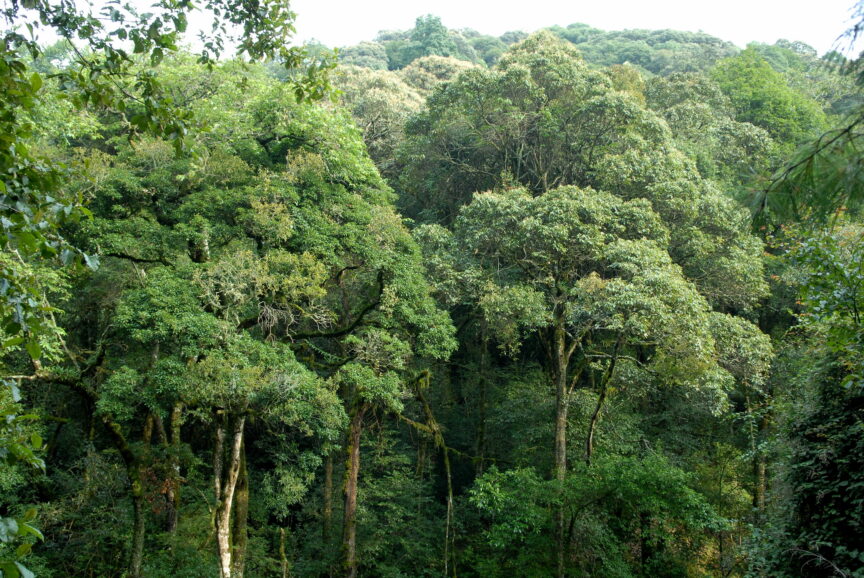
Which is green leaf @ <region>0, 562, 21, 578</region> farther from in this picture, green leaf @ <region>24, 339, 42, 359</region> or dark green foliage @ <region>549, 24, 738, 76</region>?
dark green foliage @ <region>549, 24, 738, 76</region>

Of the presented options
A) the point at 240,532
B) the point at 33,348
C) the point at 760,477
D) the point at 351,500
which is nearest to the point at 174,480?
the point at 240,532

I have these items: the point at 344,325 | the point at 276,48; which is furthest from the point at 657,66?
the point at 276,48

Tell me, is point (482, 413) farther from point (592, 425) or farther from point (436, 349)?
point (436, 349)

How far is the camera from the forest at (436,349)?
26.6ft

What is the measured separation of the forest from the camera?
8.10m

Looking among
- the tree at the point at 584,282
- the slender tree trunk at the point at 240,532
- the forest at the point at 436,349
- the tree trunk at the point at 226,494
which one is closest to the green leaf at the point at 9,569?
the forest at the point at 436,349

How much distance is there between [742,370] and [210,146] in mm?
10688

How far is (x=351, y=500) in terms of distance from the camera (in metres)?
11.0

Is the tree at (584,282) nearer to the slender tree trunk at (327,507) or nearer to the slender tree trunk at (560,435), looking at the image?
the slender tree trunk at (560,435)

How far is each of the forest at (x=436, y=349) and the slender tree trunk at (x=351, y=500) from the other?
56 mm

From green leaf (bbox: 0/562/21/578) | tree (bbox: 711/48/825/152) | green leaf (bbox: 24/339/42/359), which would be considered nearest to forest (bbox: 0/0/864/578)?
green leaf (bbox: 24/339/42/359)

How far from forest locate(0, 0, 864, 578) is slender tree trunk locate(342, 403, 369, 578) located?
6 centimetres

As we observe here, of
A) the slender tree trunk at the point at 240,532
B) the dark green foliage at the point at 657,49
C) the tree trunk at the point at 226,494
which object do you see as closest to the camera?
the tree trunk at the point at 226,494

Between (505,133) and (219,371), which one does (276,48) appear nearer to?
(219,371)
